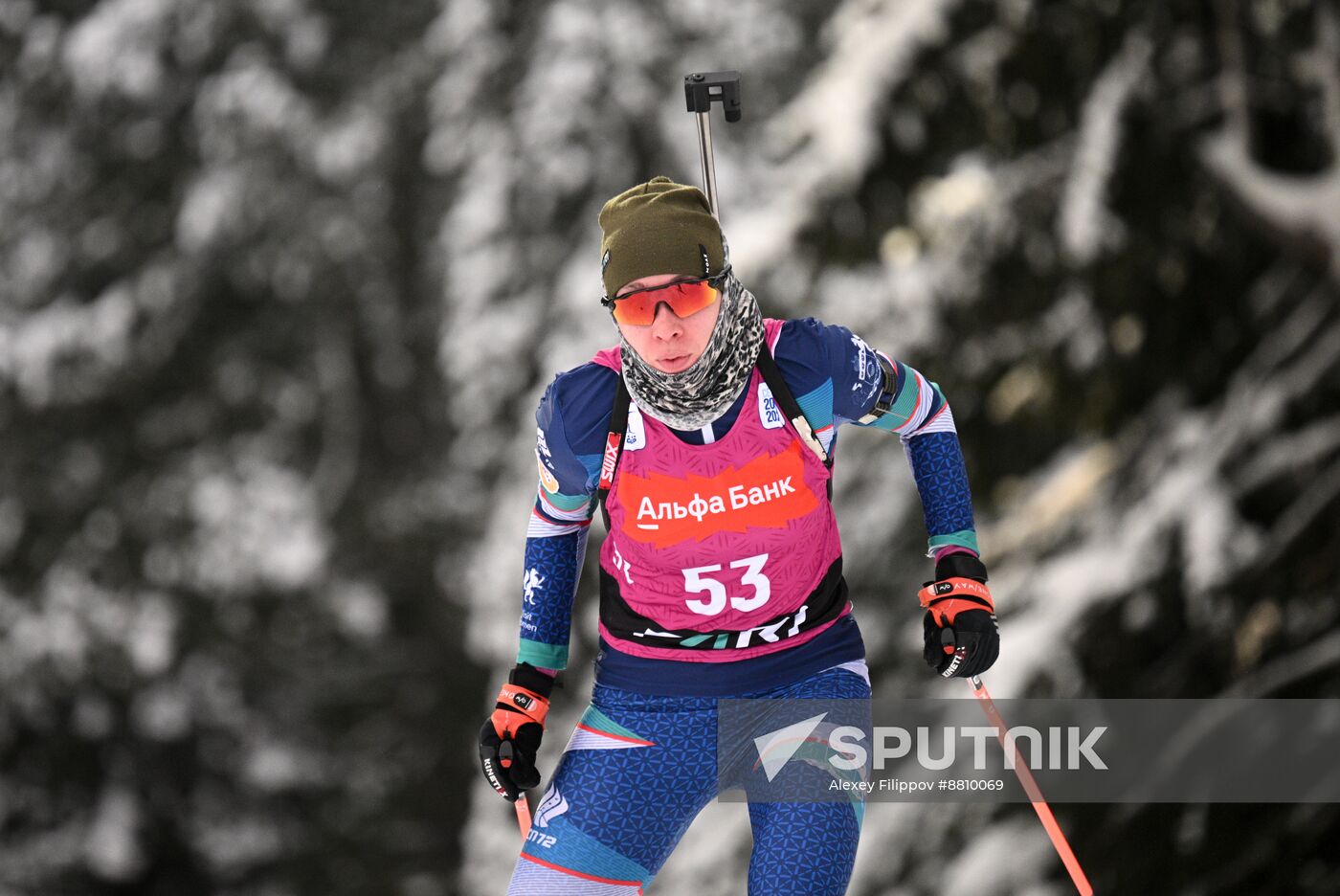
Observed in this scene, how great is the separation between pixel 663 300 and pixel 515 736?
791 mm

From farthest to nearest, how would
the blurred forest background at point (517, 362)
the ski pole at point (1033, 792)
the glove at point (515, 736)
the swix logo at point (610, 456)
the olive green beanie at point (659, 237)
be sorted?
the blurred forest background at point (517, 362) → the ski pole at point (1033, 792) → the glove at point (515, 736) → the swix logo at point (610, 456) → the olive green beanie at point (659, 237)

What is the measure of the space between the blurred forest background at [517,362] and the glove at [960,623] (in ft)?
6.55

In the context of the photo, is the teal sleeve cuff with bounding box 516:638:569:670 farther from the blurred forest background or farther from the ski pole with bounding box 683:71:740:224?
the blurred forest background

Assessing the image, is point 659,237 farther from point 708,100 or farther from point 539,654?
point 539,654

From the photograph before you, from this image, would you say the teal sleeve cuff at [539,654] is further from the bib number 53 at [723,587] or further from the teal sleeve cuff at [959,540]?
the teal sleeve cuff at [959,540]

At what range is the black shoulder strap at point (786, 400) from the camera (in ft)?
6.25

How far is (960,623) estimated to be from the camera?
2.01 m

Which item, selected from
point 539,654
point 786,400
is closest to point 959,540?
point 786,400

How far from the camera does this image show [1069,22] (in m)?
3.96

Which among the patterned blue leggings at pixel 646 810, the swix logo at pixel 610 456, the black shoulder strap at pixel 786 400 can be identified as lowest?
the patterned blue leggings at pixel 646 810

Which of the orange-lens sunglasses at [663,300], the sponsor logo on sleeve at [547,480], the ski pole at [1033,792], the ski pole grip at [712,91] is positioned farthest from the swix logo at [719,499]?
the ski pole grip at [712,91]

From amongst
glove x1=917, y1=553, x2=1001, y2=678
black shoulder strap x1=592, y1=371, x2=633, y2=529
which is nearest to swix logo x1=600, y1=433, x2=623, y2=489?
black shoulder strap x1=592, y1=371, x2=633, y2=529

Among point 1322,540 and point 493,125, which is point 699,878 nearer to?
point 1322,540

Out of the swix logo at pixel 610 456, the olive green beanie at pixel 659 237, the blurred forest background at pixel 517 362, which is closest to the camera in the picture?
the olive green beanie at pixel 659 237
